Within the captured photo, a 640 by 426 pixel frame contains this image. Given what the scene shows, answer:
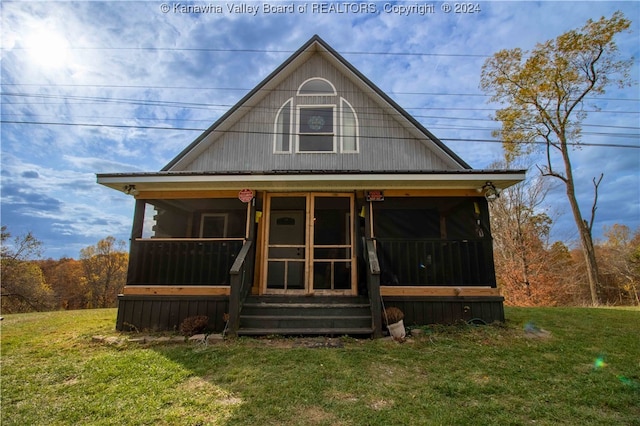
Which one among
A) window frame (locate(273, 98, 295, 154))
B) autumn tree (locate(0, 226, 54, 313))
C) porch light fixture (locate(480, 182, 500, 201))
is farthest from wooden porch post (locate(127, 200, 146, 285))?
autumn tree (locate(0, 226, 54, 313))

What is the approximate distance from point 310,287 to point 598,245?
28841 mm

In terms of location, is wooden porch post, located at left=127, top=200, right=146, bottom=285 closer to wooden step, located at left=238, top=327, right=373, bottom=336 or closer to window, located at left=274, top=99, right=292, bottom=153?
wooden step, located at left=238, top=327, right=373, bottom=336

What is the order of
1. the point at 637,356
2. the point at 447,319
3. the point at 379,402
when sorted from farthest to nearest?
1. the point at 447,319
2. the point at 637,356
3. the point at 379,402

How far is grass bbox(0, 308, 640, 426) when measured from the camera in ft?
9.21

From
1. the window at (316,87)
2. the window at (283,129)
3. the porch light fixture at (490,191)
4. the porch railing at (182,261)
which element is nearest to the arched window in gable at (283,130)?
the window at (283,129)

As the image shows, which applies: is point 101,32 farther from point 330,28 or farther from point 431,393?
point 431,393

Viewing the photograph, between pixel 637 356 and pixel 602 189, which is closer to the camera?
pixel 637 356

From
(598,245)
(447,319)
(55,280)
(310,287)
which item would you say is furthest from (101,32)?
(598,245)

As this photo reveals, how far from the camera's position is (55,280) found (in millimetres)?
29422

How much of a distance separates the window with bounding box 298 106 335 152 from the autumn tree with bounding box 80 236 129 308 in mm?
27605

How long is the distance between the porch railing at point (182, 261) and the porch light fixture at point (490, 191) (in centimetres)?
506

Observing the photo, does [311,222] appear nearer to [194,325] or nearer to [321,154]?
[321,154]

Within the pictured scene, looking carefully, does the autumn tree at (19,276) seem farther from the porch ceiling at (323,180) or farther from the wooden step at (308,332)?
the wooden step at (308,332)

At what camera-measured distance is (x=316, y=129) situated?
8258 mm
